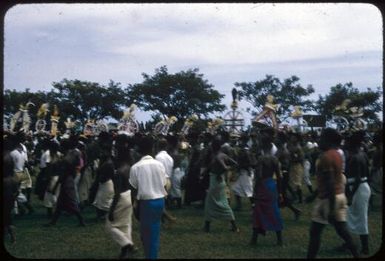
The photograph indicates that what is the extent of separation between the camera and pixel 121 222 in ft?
23.7

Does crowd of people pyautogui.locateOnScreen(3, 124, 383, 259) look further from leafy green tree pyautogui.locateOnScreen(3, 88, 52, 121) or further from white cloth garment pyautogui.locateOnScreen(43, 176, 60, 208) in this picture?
leafy green tree pyautogui.locateOnScreen(3, 88, 52, 121)

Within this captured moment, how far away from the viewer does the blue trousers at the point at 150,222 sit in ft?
21.6

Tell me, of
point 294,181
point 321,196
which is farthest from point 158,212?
point 294,181

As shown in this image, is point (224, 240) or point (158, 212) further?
point (224, 240)

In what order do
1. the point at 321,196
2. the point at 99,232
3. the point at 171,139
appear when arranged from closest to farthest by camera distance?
the point at 321,196 → the point at 99,232 → the point at 171,139

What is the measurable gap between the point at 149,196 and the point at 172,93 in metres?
46.2

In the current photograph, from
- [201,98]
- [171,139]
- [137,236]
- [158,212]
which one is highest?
[201,98]

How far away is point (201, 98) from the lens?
5350 cm

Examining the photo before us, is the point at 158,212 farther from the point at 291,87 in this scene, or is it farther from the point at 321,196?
the point at 291,87

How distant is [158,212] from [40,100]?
47.2m

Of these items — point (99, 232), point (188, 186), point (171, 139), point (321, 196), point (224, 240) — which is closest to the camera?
point (321, 196)

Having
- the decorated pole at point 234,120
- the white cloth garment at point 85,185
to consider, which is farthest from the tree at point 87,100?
the white cloth garment at point 85,185

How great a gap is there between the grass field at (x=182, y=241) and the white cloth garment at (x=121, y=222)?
2.38 feet

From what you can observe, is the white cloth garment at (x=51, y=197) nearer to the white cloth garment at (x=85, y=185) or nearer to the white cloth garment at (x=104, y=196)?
the white cloth garment at (x=104, y=196)
